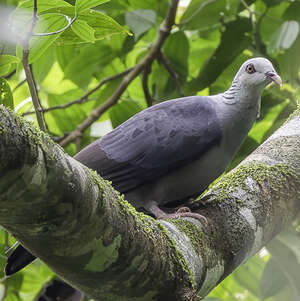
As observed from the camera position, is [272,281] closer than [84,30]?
No

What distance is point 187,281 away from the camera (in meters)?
2.16

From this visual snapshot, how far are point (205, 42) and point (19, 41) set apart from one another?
109 inches

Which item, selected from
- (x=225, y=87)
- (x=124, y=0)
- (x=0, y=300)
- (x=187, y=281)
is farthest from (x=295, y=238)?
(x=124, y=0)

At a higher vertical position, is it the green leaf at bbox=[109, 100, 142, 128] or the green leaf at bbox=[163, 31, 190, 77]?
the green leaf at bbox=[163, 31, 190, 77]

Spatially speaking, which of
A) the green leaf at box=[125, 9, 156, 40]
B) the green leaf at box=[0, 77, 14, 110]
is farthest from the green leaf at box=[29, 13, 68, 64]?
the green leaf at box=[125, 9, 156, 40]

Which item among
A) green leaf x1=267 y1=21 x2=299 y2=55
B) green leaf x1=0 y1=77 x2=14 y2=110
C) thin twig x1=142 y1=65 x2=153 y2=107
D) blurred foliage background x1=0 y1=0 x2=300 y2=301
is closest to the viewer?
green leaf x1=0 y1=77 x2=14 y2=110

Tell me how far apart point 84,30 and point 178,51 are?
2220 mm

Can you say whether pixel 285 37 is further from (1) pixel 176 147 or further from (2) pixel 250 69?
(1) pixel 176 147

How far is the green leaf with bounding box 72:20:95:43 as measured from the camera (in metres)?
2.12

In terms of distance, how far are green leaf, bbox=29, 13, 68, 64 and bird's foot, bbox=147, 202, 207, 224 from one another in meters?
1.06

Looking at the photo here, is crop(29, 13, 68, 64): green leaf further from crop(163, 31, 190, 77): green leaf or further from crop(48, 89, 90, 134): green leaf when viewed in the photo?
crop(48, 89, 90, 134): green leaf

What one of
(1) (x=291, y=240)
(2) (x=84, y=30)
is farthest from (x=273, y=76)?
(2) (x=84, y=30)

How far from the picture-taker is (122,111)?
164 inches

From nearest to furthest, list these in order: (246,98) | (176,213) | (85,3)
→ (85,3)
(176,213)
(246,98)
